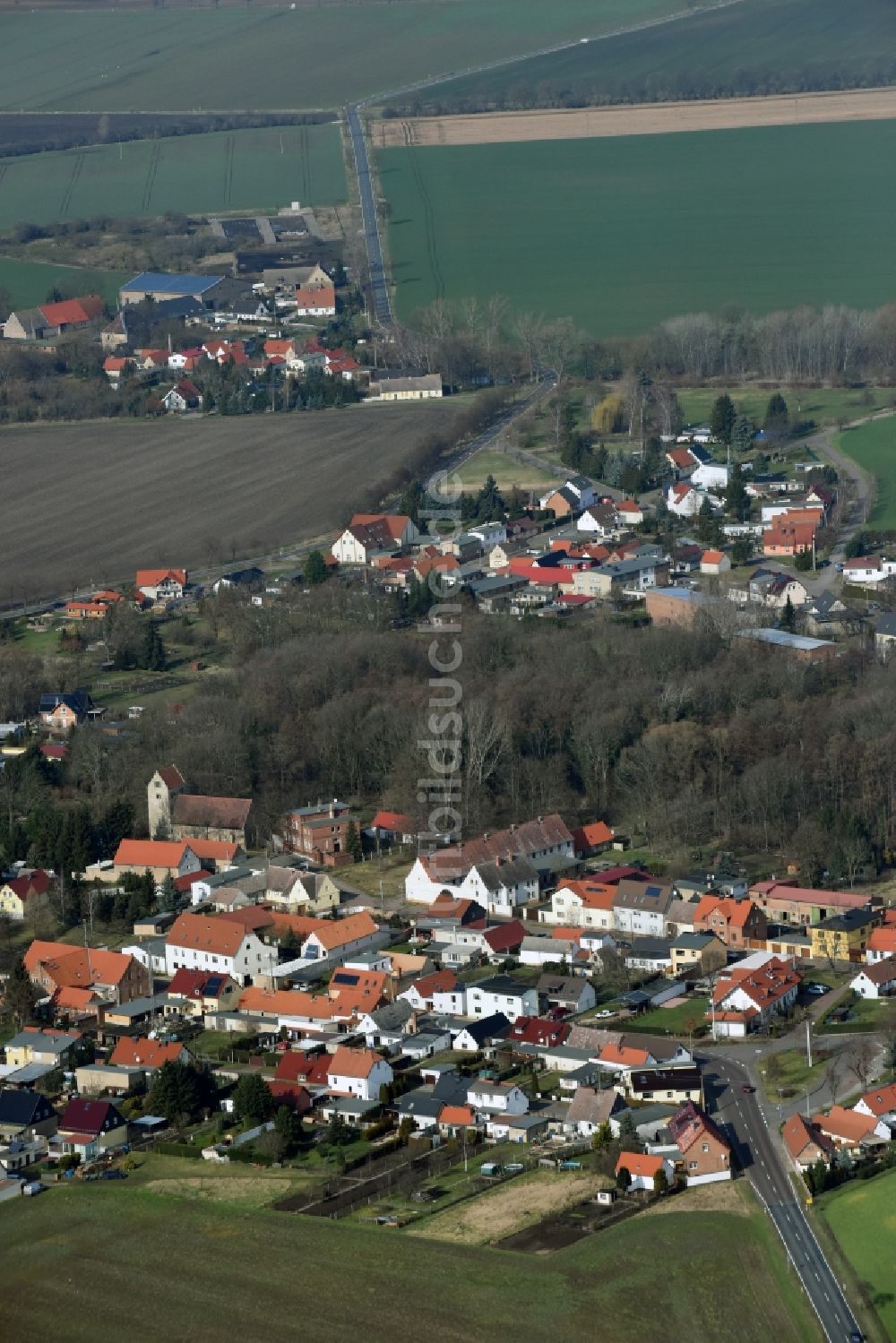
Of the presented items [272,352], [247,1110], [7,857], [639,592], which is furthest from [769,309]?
[247,1110]

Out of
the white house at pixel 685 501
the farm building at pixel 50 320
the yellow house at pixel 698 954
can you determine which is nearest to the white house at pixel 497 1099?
the yellow house at pixel 698 954

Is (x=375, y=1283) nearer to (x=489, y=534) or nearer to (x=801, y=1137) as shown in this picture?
(x=801, y=1137)

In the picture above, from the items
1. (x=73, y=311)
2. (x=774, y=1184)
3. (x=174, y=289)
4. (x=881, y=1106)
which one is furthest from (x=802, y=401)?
(x=774, y=1184)

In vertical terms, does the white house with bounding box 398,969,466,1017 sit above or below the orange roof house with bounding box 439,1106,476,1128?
below

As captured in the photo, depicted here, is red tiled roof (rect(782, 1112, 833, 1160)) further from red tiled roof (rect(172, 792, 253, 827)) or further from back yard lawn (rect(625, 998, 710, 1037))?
red tiled roof (rect(172, 792, 253, 827))

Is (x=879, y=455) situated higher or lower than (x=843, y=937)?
lower

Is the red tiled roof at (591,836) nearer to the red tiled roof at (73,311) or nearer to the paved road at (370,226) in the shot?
the paved road at (370,226)

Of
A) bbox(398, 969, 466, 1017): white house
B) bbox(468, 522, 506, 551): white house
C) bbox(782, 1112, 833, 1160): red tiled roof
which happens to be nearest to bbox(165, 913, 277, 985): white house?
bbox(398, 969, 466, 1017): white house
